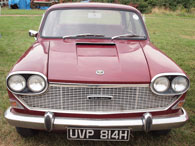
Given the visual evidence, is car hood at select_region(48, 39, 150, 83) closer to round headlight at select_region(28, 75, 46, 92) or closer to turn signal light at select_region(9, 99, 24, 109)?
round headlight at select_region(28, 75, 46, 92)

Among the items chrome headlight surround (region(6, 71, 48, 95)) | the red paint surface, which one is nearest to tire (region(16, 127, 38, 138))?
the red paint surface

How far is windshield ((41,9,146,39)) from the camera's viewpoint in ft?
10.5

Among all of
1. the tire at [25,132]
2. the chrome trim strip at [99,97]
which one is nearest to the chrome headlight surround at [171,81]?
the chrome trim strip at [99,97]

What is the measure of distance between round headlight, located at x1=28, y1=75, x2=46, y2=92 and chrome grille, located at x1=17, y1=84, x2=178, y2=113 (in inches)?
3.0

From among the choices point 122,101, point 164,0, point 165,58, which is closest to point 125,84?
point 122,101

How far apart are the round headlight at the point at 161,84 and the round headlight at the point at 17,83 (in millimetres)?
1269

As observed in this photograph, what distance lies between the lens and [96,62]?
2.36 metres

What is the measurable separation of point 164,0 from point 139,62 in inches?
995

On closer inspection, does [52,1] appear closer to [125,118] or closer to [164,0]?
[164,0]

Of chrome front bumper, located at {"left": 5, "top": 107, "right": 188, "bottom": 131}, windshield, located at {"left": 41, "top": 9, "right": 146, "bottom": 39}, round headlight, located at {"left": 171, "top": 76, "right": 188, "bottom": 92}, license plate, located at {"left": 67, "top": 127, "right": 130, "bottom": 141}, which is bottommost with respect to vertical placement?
license plate, located at {"left": 67, "top": 127, "right": 130, "bottom": 141}

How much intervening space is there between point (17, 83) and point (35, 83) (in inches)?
7.0

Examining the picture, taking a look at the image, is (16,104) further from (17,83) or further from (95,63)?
(95,63)

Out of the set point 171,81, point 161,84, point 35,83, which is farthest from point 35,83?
point 171,81

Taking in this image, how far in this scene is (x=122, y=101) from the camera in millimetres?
2244
